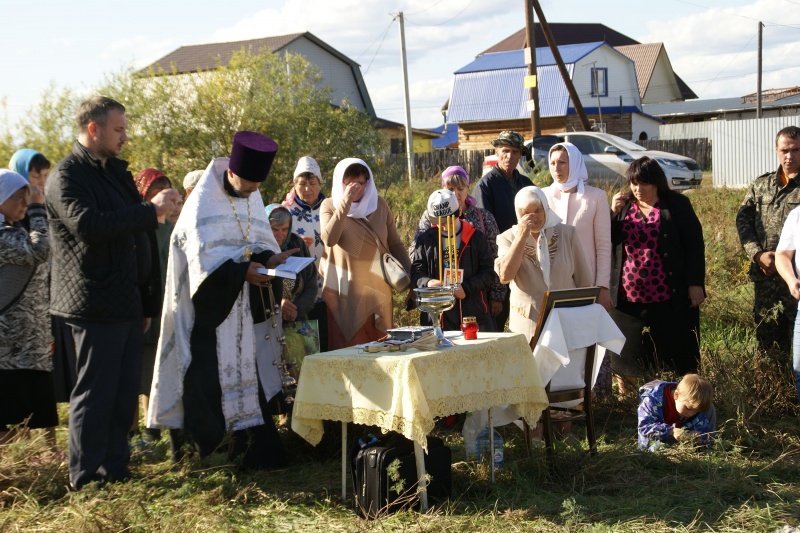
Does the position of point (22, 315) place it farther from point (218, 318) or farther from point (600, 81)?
point (600, 81)

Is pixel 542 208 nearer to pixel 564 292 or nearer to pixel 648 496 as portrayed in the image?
pixel 564 292

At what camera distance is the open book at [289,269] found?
520 cm


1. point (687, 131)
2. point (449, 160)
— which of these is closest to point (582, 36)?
point (687, 131)

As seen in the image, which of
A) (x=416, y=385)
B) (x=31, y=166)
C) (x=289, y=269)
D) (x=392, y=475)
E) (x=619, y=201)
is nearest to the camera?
(x=416, y=385)

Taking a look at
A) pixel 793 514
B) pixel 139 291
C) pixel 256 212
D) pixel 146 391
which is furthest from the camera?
pixel 146 391

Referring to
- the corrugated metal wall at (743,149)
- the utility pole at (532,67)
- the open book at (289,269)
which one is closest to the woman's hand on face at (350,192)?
the open book at (289,269)

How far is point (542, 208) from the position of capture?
5953 mm

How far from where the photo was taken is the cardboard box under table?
458 cm

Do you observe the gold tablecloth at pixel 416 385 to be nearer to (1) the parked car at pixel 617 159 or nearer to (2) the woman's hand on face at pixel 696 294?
(2) the woman's hand on face at pixel 696 294

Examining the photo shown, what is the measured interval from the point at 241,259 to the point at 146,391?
159 cm

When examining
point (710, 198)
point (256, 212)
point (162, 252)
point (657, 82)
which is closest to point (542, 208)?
point (256, 212)

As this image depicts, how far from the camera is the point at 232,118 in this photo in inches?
521

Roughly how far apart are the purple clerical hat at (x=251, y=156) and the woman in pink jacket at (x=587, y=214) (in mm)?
2371

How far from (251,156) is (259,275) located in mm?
702
